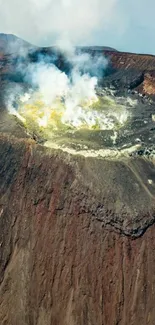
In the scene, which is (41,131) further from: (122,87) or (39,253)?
(122,87)

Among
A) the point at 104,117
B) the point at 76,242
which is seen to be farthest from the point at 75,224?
the point at 104,117

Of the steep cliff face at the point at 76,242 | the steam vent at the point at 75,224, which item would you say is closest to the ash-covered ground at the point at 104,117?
the steam vent at the point at 75,224

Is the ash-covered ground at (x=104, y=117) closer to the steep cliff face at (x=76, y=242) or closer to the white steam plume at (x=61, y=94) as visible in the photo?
the white steam plume at (x=61, y=94)

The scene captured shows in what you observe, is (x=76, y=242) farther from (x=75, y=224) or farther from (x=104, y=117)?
(x=104, y=117)

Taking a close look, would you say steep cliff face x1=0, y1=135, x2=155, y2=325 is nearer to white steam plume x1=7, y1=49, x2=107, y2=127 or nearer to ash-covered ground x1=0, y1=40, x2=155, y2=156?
ash-covered ground x1=0, y1=40, x2=155, y2=156

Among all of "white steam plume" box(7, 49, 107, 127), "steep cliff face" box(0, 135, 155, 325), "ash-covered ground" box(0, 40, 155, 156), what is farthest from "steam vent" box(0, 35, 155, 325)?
"white steam plume" box(7, 49, 107, 127)

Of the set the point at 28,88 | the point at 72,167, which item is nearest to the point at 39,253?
the point at 72,167
